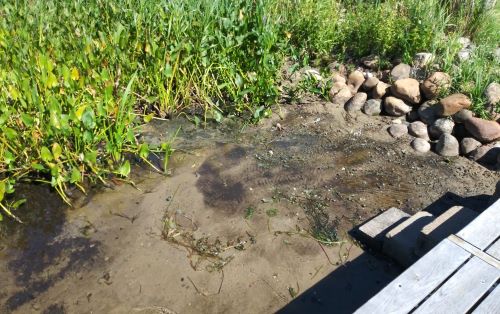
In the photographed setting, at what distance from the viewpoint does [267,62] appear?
4.11m

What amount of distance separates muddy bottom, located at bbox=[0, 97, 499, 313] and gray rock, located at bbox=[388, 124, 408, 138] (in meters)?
0.09

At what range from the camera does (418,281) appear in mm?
1831

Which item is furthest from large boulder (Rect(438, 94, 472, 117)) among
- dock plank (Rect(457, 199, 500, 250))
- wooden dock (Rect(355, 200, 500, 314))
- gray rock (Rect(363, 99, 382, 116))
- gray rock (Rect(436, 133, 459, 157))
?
wooden dock (Rect(355, 200, 500, 314))

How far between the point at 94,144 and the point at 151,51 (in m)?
1.00

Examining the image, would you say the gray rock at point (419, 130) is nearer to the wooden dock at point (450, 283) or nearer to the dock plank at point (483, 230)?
the dock plank at point (483, 230)

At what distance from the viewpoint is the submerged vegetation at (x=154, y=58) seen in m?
3.01

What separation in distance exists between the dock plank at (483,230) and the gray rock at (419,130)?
5.83 feet

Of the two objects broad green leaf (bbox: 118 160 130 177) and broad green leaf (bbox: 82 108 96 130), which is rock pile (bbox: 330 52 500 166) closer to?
broad green leaf (bbox: 118 160 130 177)

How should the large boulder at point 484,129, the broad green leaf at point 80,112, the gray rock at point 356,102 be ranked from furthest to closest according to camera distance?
the gray rock at point 356,102 < the large boulder at point 484,129 < the broad green leaf at point 80,112

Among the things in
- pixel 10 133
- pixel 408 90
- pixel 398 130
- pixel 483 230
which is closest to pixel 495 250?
pixel 483 230

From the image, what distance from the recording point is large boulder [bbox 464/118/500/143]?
146 inches

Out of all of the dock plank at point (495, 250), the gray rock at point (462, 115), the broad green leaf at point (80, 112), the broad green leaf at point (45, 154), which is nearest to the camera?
the dock plank at point (495, 250)

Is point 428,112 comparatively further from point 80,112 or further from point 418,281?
point 80,112

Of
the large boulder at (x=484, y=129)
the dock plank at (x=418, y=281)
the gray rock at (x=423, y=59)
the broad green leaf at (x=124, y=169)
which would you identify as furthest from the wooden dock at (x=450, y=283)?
the gray rock at (x=423, y=59)
